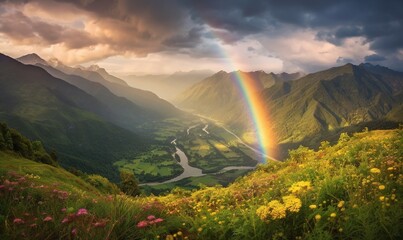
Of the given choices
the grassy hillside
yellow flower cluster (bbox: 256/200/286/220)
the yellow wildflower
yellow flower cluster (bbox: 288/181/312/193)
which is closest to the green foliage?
the grassy hillside

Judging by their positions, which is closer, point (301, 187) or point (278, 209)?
point (278, 209)

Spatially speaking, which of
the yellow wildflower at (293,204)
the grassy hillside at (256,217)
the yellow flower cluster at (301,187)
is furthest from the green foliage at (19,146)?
the yellow wildflower at (293,204)

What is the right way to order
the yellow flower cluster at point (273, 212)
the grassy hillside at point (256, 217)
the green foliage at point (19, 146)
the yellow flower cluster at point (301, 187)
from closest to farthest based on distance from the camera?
the grassy hillside at point (256, 217) → the yellow flower cluster at point (273, 212) → the yellow flower cluster at point (301, 187) → the green foliage at point (19, 146)

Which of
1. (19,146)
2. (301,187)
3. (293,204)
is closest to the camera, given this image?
(293,204)

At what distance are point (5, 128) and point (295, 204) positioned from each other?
75.7 meters

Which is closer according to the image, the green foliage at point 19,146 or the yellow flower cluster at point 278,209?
the yellow flower cluster at point 278,209

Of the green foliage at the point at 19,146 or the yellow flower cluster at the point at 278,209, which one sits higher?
the yellow flower cluster at the point at 278,209

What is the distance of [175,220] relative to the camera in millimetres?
8742

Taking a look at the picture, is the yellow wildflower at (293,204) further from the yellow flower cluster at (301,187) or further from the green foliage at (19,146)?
the green foliage at (19,146)

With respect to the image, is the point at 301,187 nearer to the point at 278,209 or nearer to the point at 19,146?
the point at 278,209

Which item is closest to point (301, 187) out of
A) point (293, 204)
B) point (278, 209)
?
point (293, 204)

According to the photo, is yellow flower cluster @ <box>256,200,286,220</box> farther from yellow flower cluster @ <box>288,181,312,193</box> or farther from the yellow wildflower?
yellow flower cluster @ <box>288,181,312,193</box>

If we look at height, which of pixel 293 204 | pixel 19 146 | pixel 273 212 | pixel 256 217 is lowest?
pixel 19 146

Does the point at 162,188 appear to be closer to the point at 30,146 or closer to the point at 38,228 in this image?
the point at 30,146
